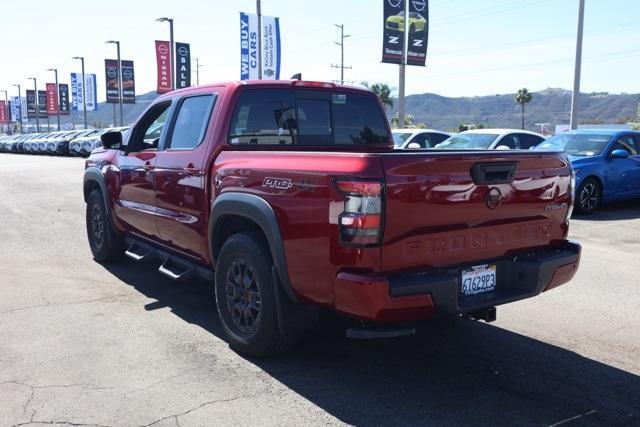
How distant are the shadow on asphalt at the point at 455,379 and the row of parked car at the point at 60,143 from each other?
27.5 meters

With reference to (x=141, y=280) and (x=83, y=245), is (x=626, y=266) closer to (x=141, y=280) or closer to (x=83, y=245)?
(x=141, y=280)

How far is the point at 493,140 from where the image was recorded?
1420 cm

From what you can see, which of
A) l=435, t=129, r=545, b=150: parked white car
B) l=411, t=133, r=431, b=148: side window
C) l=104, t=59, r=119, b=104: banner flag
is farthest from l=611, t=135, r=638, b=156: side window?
l=104, t=59, r=119, b=104: banner flag

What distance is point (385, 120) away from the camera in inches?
225

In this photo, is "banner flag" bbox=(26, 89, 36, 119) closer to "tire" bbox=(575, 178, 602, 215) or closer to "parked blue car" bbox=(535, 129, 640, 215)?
"parked blue car" bbox=(535, 129, 640, 215)

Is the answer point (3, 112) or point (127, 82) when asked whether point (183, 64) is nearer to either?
point (127, 82)

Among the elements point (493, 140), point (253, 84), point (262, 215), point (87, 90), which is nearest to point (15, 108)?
point (87, 90)

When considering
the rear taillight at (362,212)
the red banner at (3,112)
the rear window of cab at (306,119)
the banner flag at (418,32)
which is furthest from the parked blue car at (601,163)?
the red banner at (3,112)

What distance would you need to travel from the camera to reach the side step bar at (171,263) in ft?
16.7

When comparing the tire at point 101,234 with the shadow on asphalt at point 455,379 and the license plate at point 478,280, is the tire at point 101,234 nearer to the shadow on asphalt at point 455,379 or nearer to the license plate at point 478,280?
the shadow on asphalt at point 455,379

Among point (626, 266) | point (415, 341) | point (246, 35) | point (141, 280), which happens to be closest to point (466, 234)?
point (415, 341)

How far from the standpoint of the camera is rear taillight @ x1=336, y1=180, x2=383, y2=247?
3.31 meters

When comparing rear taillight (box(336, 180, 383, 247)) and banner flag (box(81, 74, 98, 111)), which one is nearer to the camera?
rear taillight (box(336, 180, 383, 247))

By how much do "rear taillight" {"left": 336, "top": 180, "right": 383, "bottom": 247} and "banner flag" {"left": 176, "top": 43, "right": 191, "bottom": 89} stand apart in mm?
33682
